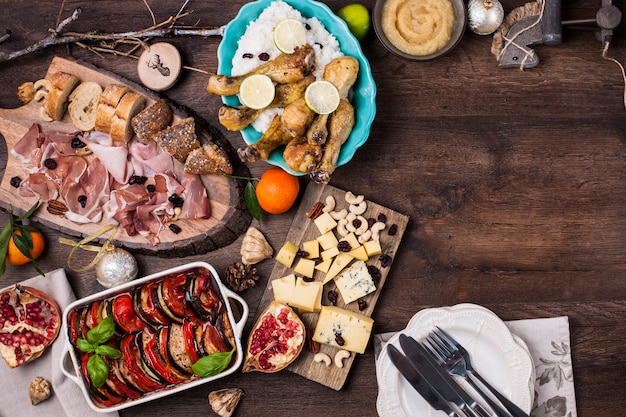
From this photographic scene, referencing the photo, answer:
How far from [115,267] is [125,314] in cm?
17

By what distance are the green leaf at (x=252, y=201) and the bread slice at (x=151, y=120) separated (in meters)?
0.37

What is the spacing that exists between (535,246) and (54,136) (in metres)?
1.79

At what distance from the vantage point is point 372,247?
7.14ft

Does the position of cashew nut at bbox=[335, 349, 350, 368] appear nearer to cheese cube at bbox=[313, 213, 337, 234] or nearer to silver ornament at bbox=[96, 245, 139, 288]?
cheese cube at bbox=[313, 213, 337, 234]

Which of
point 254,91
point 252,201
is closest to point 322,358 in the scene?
point 252,201

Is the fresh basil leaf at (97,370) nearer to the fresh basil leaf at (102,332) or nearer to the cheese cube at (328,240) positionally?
the fresh basil leaf at (102,332)

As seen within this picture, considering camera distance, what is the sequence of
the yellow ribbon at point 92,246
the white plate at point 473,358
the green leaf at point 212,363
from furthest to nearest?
the yellow ribbon at point 92,246 < the white plate at point 473,358 < the green leaf at point 212,363

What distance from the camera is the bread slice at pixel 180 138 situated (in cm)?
210

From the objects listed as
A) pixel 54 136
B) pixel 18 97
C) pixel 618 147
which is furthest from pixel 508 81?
pixel 18 97

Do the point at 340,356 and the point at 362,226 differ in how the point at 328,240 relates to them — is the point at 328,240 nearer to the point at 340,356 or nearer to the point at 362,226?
the point at 362,226

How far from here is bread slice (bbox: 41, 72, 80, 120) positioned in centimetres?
215

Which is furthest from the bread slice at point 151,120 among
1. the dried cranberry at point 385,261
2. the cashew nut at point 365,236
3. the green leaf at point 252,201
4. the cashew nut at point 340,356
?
the cashew nut at point 340,356

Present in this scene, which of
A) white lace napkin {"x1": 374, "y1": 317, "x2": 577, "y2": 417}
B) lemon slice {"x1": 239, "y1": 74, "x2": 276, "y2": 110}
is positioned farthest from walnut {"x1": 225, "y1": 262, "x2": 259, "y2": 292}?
lemon slice {"x1": 239, "y1": 74, "x2": 276, "y2": 110}

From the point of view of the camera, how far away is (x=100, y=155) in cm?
219
